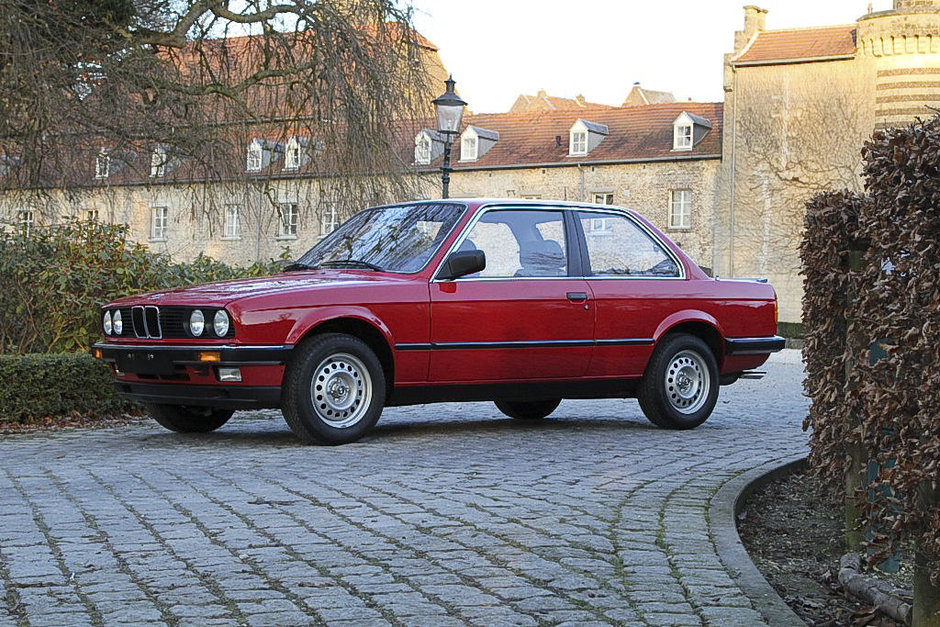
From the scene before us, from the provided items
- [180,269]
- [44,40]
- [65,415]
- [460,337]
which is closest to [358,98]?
[44,40]

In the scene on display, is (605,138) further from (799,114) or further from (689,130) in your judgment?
(799,114)

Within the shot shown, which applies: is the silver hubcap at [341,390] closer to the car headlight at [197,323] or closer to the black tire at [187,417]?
the car headlight at [197,323]

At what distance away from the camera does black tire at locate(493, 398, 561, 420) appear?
1217 cm

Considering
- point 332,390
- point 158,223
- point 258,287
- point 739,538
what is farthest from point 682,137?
point 739,538

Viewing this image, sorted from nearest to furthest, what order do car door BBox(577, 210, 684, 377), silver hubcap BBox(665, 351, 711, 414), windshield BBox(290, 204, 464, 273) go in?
windshield BBox(290, 204, 464, 273), car door BBox(577, 210, 684, 377), silver hubcap BBox(665, 351, 711, 414)

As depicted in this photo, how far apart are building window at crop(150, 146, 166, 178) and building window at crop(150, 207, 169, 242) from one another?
52617mm

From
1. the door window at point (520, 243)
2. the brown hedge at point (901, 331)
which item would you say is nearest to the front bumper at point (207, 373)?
the door window at point (520, 243)

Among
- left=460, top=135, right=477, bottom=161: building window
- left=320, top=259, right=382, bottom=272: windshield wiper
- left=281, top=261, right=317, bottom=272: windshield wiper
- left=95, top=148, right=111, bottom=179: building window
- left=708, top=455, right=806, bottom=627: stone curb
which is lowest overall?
left=708, top=455, right=806, bottom=627: stone curb

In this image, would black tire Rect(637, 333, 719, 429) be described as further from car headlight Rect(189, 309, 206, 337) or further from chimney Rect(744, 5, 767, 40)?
chimney Rect(744, 5, 767, 40)

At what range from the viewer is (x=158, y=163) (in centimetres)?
1981

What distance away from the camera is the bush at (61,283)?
1266 centimetres

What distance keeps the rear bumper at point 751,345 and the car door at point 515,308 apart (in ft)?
4.82

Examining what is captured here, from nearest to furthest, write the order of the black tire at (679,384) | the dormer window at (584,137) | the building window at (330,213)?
the black tire at (679,384) < the building window at (330,213) < the dormer window at (584,137)

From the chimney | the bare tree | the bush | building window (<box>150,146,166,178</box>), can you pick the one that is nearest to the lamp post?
the bare tree
